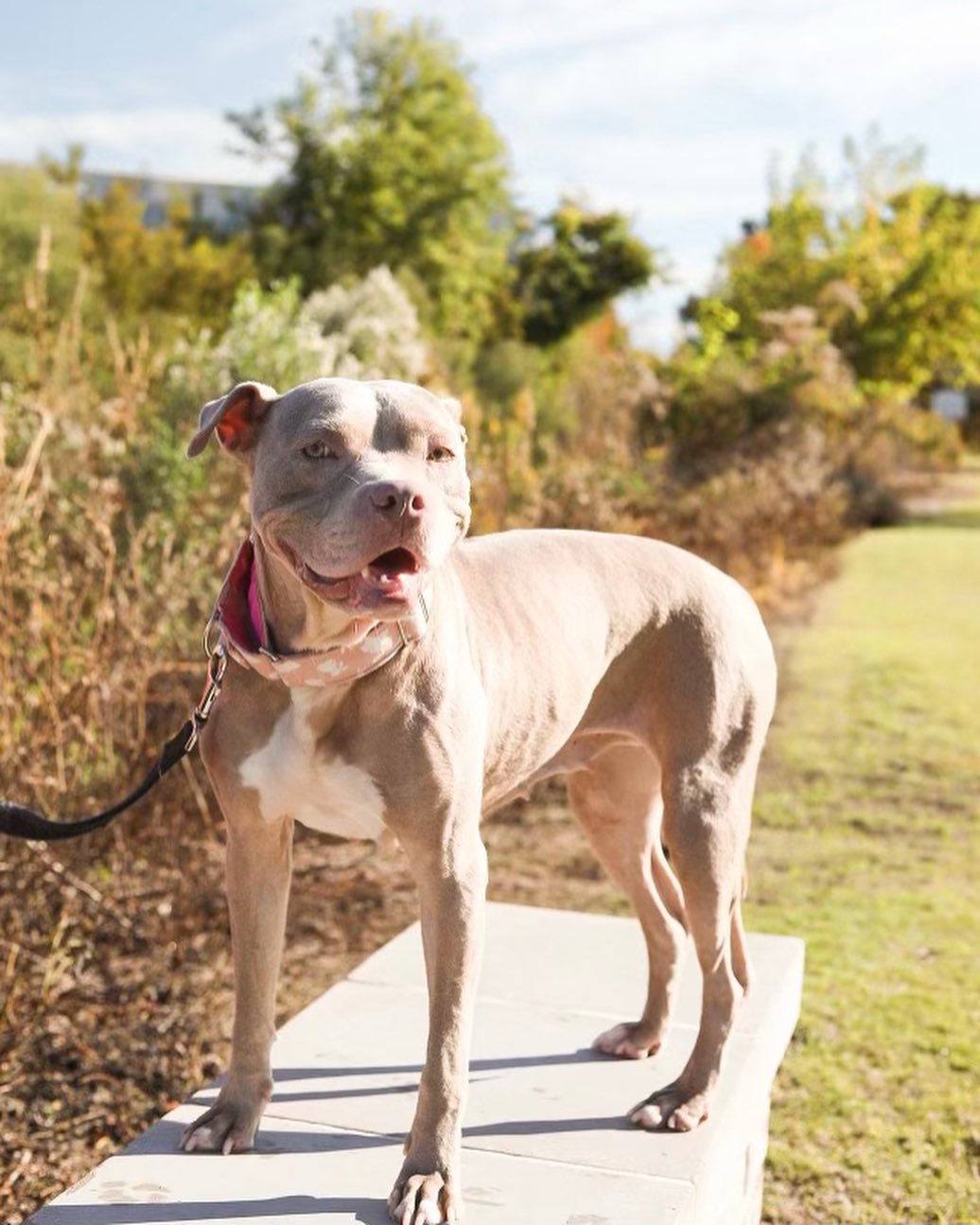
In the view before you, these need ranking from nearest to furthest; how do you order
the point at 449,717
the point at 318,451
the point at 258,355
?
the point at 318,451
the point at 449,717
the point at 258,355

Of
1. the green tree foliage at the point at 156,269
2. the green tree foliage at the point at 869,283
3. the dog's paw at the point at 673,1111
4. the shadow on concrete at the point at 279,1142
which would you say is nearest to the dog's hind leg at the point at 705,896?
the dog's paw at the point at 673,1111

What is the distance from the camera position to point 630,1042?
3492 mm

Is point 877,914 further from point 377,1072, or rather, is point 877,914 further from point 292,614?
point 292,614

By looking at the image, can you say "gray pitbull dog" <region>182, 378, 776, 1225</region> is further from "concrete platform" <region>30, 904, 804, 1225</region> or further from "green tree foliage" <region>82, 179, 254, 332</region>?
"green tree foliage" <region>82, 179, 254, 332</region>

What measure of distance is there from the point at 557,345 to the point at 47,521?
23.6 m

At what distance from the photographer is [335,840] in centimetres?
656

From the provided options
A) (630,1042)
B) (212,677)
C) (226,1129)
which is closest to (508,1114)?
(630,1042)

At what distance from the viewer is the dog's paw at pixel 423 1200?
2.54 metres

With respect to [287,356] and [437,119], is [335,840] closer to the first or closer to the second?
[287,356]

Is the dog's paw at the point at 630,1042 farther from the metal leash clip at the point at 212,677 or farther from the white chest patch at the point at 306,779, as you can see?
the metal leash clip at the point at 212,677

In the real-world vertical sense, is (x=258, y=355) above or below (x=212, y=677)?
above

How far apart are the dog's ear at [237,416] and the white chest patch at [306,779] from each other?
1.46 feet

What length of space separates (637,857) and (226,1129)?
1.15 m

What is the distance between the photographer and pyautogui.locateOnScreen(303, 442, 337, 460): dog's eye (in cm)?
233
